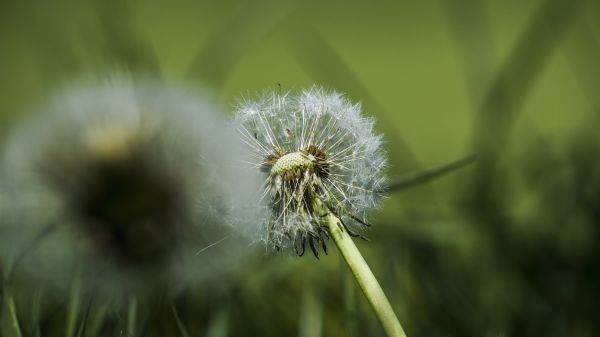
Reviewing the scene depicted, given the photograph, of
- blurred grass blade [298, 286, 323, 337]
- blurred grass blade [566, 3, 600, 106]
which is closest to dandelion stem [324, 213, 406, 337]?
blurred grass blade [298, 286, 323, 337]

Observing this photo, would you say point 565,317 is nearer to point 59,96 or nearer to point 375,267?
point 375,267

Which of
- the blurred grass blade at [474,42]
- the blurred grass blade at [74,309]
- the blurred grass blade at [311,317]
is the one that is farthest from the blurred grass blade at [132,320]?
the blurred grass blade at [474,42]

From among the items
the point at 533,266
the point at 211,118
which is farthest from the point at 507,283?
the point at 211,118

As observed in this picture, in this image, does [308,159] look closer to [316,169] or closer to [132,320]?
[316,169]

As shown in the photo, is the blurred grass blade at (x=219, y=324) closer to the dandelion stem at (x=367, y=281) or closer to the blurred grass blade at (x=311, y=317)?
the blurred grass blade at (x=311, y=317)

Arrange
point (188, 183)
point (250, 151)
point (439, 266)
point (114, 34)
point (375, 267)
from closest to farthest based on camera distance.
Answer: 1. point (250, 151)
2. point (188, 183)
3. point (114, 34)
4. point (439, 266)
5. point (375, 267)

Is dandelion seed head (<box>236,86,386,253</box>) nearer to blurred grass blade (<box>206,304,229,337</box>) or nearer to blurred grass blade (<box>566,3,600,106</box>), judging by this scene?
blurred grass blade (<box>206,304,229,337</box>)
